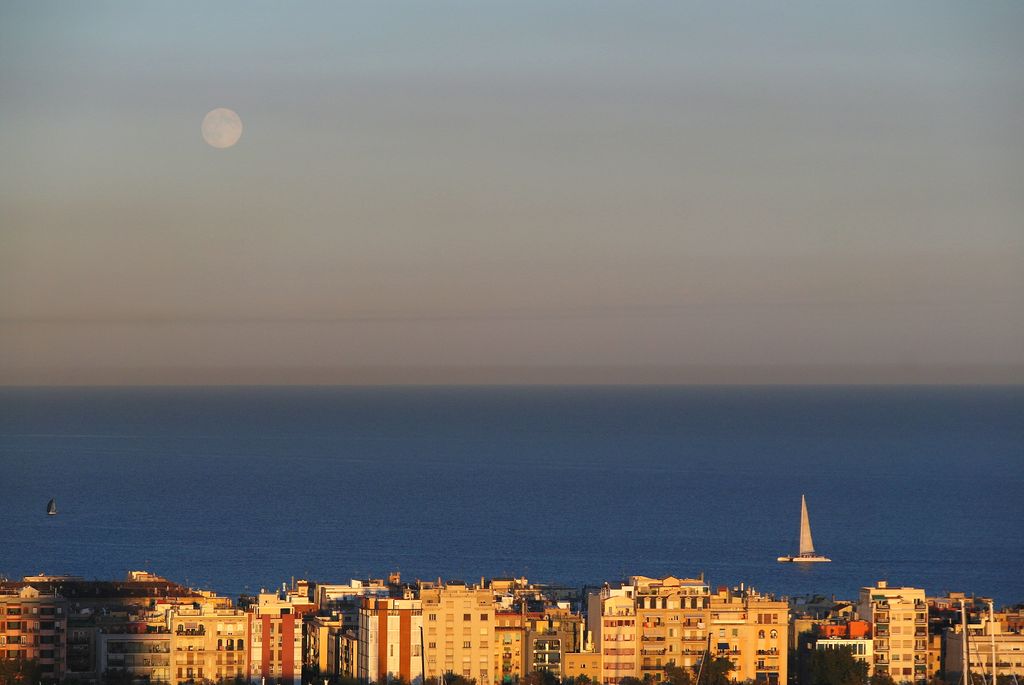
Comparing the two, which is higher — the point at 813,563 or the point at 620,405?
the point at 620,405

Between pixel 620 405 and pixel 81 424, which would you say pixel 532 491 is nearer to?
pixel 81 424

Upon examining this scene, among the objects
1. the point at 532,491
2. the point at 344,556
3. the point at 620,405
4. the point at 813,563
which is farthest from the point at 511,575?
the point at 620,405

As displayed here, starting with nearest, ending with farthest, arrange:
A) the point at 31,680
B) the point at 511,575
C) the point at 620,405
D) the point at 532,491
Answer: the point at 31,680 < the point at 511,575 < the point at 532,491 < the point at 620,405

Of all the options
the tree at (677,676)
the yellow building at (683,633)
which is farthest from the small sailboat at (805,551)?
the tree at (677,676)

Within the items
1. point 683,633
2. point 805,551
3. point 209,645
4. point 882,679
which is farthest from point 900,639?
point 805,551

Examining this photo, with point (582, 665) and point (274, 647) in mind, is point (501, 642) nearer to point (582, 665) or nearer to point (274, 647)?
point (582, 665)

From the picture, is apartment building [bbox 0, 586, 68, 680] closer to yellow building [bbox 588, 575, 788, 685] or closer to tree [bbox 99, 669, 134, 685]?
tree [bbox 99, 669, 134, 685]

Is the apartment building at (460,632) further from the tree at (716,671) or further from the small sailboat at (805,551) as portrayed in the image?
the small sailboat at (805,551)
